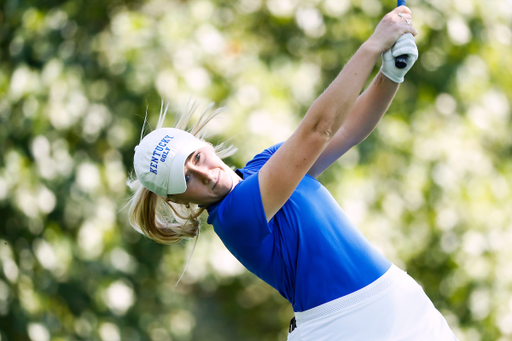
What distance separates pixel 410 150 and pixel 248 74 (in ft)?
5.05

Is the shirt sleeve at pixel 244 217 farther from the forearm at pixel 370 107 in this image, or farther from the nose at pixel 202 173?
the forearm at pixel 370 107

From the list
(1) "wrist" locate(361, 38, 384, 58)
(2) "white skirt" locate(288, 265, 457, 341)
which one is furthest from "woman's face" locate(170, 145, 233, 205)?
(1) "wrist" locate(361, 38, 384, 58)

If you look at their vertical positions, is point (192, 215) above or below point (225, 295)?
above

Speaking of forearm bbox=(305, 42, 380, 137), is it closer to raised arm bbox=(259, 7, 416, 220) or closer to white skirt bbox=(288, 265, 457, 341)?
raised arm bbox=(259, 7, 416, 220)

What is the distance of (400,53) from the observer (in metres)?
1.68

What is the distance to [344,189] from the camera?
12.9 ft

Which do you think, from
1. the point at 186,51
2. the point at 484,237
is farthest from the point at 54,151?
the point at 484,237

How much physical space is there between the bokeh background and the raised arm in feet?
6.50

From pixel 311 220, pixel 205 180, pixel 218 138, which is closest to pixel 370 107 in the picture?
pixel 311 220

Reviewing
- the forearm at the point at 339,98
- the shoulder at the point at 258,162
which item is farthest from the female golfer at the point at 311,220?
the shoulder at the point at 258,162

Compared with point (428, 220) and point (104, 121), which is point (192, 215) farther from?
point (428, 220)

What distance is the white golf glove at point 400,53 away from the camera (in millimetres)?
1671

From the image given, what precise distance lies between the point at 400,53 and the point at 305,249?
0.76 meters

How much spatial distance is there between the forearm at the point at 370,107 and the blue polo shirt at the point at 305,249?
487mm
